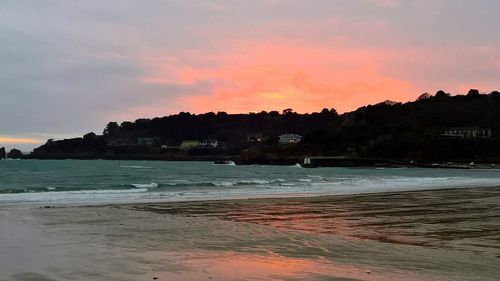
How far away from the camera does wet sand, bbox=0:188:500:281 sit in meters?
8.70

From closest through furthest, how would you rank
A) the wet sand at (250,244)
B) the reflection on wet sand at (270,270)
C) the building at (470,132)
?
1. the reflection on wet sand at (270,270)
2. the wet sand at (250,244)
3. the building at (470,132)

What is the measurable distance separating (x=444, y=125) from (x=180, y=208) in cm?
16741

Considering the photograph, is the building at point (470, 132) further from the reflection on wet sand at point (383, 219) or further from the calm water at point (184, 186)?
the reflection on wet sand at point (383, 219)

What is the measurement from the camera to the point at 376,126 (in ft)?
519

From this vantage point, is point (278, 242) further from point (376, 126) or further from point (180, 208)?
point (376, 126)

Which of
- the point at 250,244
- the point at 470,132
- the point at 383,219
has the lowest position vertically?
the point at 383,219

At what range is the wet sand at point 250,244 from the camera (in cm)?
870

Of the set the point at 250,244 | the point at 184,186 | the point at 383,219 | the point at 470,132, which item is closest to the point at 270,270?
the point at 250,244

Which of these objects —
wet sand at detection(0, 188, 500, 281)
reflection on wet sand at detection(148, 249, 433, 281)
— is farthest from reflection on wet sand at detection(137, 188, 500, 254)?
reflection on wet sand at detection(148, 249, 433, 281)

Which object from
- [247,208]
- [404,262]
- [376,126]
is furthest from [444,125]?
[404,262]

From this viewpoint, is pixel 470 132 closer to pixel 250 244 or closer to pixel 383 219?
pixel 383 219

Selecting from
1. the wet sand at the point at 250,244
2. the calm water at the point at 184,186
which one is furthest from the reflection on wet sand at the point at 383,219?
the calm water at the point at 184,186

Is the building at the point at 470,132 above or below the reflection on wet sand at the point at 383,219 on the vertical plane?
above

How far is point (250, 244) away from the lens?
480 inches
